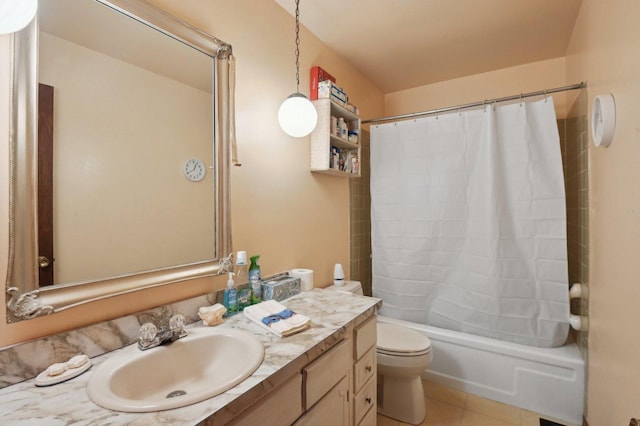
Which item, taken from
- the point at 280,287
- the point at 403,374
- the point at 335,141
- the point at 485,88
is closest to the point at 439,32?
the point at 485,88

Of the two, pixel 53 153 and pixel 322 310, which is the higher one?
pixel 53 153

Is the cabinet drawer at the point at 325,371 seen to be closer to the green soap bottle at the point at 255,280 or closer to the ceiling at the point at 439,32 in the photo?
the green soap bottle at the point at 255,280

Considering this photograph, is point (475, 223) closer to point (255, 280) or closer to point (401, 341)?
point (401, 341)

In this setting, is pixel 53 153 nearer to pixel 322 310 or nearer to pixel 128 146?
pixel 128 146

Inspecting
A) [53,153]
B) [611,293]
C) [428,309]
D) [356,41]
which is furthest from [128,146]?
[428,309]

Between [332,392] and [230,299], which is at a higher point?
[230,299]

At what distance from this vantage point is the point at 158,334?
973mm

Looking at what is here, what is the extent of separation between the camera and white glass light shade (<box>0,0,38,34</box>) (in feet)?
2.26

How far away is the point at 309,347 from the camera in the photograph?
37.6 inches

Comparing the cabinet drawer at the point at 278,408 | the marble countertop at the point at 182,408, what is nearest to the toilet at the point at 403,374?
the marble countertop at the point at 182,408

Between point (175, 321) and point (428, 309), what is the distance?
1825mm

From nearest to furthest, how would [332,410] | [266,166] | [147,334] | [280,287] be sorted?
[147,334] → [332,410] → [280,287] → [266,166]

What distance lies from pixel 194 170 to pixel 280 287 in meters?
0.68

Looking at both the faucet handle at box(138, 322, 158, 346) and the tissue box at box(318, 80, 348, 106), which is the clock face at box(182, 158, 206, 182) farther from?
the tissue box at box(318, 80, 348, 106)
